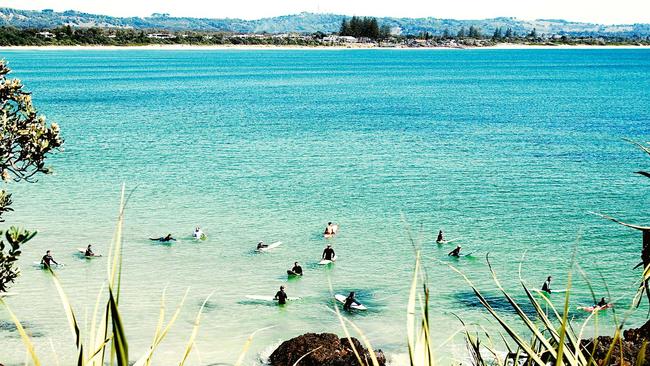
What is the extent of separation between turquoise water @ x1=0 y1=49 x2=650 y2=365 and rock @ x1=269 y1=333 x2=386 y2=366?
151 centimetres

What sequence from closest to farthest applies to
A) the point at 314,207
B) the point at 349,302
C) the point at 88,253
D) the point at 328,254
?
the point at 349,302 < the point at 328,254 < the point at 88,253 < the point at 314,207

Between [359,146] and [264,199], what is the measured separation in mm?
18299

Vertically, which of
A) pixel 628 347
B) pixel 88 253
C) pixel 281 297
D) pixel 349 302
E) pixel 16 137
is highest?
pixel 16 137

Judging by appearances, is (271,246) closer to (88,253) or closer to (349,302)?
(88,253)

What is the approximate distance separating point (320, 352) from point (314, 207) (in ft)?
66.6

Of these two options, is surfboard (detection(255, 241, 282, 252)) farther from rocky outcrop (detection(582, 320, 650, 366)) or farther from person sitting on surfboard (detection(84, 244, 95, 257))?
rocky outcrop (detection(582, 320, 650, 366))

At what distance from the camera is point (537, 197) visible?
38.0 meters

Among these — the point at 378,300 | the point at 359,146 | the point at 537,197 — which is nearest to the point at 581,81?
the point at 359,146

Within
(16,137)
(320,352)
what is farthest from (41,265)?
(320,352)

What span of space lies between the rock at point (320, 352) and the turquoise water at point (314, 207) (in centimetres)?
151

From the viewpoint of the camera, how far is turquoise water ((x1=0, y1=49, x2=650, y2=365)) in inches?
869

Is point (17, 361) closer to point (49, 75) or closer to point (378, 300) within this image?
point (378, 300)

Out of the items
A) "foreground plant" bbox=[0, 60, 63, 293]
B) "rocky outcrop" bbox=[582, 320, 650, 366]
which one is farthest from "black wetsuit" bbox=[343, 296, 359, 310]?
Result: "foreground plant" bbox=[0, 60, 63, 293]

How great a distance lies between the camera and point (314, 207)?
1420 inches
